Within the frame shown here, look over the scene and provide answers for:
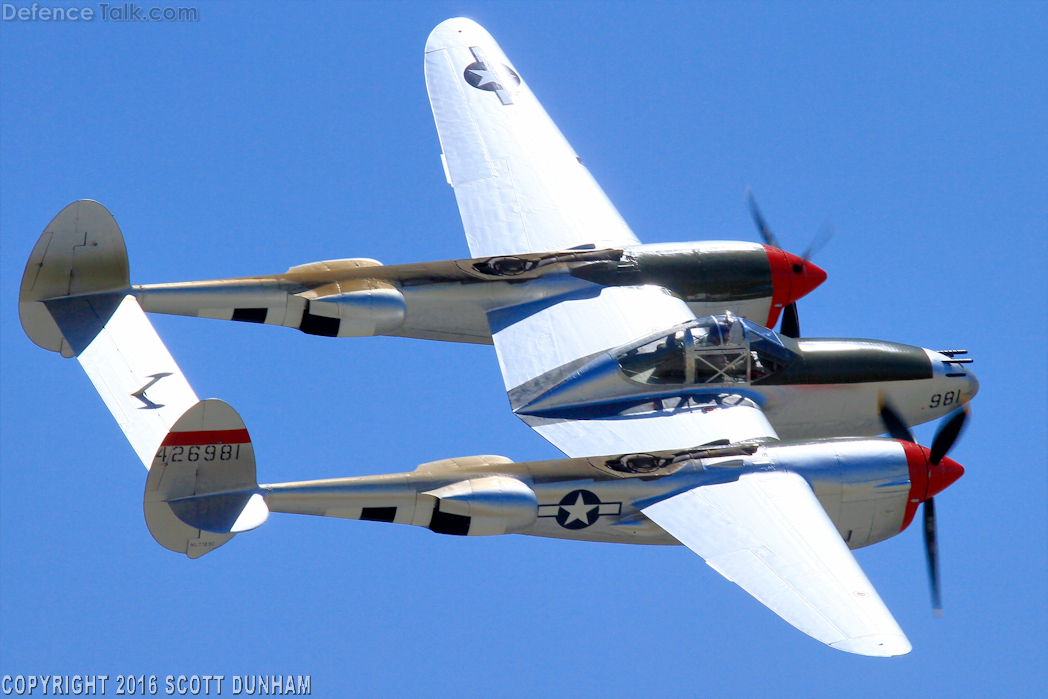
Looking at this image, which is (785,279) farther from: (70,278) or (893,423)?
(70,278)

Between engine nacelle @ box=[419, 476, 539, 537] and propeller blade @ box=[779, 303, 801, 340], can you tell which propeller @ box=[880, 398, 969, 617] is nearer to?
propeller blade @ box=[779, 303, 801, 340]

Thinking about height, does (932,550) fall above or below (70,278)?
below

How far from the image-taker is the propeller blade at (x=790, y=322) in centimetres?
2611

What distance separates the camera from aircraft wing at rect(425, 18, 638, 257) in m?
25.5

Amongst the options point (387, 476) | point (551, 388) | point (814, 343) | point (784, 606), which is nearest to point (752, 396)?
point (814, 343)

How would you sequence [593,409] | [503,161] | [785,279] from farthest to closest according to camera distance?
[503,161]
[785,279]
[593,409]

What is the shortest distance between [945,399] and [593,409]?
6.98 metres

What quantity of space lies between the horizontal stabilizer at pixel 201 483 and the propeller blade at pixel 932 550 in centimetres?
1050

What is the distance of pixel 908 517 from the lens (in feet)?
71.9

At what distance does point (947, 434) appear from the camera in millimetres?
22125

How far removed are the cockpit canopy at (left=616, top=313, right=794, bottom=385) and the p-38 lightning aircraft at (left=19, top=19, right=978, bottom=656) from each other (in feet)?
0.10

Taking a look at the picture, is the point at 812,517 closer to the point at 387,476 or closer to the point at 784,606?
the point at 784,606

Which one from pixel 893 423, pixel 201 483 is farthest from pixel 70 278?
pixel 893 423

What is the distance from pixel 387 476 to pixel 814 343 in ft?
26.8
